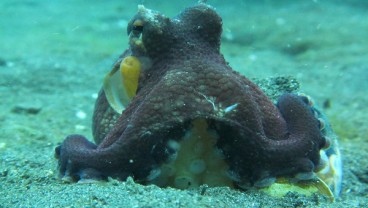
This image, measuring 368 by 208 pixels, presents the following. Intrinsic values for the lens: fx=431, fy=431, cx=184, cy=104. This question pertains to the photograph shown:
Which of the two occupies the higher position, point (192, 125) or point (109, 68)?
point (109, 68)

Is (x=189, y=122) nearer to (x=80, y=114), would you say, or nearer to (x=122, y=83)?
(x=122, y=83)

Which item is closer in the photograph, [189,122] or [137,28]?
[189,122]

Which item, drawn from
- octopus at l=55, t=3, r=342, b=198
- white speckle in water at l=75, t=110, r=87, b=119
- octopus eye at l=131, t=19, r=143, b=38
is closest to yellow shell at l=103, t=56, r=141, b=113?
octopus at l=55, t=3, r=342, b=198

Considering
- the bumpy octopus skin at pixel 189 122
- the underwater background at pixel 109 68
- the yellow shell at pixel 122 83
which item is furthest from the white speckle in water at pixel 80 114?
the bumpy octopus skin at pixel 189 122

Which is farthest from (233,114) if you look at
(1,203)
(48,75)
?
(48,75)

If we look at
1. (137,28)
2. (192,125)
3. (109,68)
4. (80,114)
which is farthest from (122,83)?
(109,68)

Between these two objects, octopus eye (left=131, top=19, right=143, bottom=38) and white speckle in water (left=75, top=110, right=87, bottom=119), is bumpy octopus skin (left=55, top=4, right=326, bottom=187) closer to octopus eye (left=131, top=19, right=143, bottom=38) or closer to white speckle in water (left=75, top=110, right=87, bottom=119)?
octopus eye (left=131, top=19, right=143, bottom=38)
